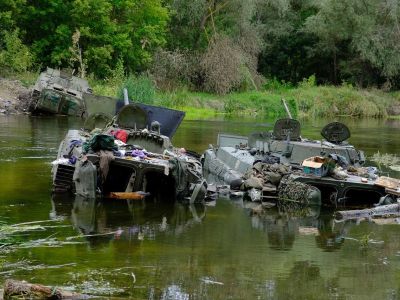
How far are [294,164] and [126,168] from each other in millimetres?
4619

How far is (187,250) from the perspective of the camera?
521 inches

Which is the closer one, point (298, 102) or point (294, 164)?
point (294, 164)

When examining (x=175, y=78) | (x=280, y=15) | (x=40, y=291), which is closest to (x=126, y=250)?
(x=40, y=291)

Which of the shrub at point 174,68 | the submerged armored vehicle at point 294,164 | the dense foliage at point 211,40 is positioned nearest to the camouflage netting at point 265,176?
the submerged armored vehicle at point 294,164

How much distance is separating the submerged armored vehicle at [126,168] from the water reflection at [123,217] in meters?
0.40

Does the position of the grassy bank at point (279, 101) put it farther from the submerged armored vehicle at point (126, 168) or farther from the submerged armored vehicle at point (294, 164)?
the submerged armored vehicle at point (126, 168)

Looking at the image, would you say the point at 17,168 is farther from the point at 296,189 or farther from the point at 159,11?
the point at 159,11

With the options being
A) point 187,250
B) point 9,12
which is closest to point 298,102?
point 9,12

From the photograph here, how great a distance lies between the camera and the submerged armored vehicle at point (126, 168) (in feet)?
57.4

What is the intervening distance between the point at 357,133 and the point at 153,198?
2397 centimetres

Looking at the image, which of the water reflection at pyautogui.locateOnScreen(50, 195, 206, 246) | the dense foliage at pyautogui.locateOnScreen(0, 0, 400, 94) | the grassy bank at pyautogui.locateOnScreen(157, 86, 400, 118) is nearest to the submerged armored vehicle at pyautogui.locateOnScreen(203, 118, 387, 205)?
the water reflection at pyautogui.locateOnScreen(50, 195, 206, 246)

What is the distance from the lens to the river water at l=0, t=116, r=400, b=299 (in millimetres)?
10969

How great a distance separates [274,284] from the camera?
1136 centimetres

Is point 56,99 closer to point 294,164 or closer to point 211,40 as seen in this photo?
point 211,40
